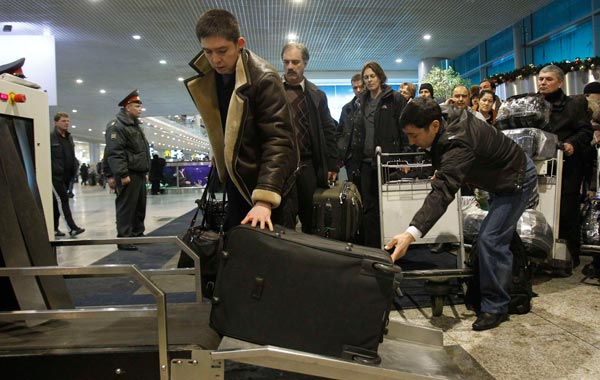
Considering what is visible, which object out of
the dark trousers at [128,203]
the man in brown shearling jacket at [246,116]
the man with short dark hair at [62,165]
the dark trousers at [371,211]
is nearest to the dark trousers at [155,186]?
the man with short dark hair at [62,165]

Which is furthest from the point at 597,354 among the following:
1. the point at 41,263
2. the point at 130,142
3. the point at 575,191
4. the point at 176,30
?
the point at 176,30

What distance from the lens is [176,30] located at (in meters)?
10.9

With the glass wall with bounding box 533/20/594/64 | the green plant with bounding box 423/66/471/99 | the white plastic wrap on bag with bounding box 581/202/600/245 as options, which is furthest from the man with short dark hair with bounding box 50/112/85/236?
the glass wall with bounding box 533/20/594/64

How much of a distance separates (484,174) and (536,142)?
1.33 m

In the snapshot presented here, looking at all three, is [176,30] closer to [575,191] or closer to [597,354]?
[575,191]

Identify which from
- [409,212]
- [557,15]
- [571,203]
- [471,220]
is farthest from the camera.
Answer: [557,15]

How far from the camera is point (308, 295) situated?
5.21 ft

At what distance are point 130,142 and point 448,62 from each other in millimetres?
11739

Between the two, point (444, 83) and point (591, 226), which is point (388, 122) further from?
point (444, 83)

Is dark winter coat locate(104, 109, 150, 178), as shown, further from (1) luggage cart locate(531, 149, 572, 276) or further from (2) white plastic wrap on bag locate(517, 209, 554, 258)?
(1) luggage cart locate(531, 149, 572, 276)

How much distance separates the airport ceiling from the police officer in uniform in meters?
4.41

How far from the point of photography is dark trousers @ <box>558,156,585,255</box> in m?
4.28

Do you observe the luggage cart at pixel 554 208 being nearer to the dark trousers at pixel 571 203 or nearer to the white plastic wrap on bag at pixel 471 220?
the dark trousers at pixel 571 203

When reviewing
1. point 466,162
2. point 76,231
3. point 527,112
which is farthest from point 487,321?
point 76,231
